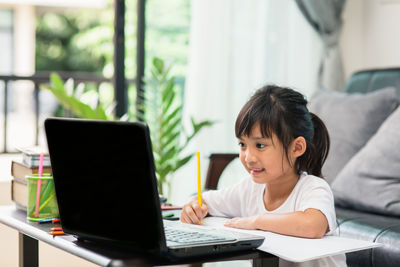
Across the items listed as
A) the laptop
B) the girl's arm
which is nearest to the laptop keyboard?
the laptop

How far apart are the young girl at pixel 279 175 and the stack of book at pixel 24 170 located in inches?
15.7

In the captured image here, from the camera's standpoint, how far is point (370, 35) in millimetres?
3744

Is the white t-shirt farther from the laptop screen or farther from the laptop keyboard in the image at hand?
the laptop screen

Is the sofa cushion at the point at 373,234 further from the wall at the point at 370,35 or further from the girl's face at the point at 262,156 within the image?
the wall at the point at 370,35

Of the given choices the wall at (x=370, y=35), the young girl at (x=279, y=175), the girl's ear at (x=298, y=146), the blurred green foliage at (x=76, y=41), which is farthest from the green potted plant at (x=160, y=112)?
the blurred green foliage at (x=76, y=41)

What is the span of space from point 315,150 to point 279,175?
0.51ft

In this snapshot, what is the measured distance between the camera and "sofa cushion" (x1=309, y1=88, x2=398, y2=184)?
2.75 meters

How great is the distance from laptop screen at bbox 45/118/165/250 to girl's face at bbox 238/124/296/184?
47 centimetres

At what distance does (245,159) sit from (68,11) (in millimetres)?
8745

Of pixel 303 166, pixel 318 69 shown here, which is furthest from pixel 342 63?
pixel 303 166

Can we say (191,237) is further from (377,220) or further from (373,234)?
(377,220)

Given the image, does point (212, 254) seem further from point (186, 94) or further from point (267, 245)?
point (186, 94)

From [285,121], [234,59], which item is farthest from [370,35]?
[285,121]

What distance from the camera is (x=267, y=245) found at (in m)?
1.29
